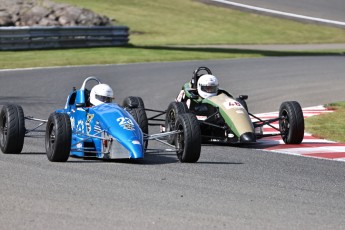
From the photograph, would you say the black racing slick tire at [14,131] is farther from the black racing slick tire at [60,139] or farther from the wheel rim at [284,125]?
the wheel rim at [284,125]

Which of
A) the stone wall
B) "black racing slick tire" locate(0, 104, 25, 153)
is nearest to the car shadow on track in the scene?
"black racing slick tire" locate(0, 104, 25, 153)

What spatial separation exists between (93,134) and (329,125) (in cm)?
616

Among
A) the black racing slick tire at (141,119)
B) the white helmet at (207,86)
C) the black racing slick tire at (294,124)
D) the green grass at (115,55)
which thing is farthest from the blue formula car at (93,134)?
the green grass at (115,55)

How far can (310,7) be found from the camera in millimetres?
50750

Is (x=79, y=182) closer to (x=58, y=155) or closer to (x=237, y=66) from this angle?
(x=58, y=155)

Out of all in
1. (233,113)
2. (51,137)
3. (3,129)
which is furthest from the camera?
Result: (233,113)

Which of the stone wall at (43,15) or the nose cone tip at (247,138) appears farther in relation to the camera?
the stone wall at (43,15)

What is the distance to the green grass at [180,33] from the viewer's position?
3328 centimetres

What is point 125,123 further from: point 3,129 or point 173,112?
point 173,112

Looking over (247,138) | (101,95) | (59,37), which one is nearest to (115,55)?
(59,37)

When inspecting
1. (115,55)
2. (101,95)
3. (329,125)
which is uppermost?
(101,95)

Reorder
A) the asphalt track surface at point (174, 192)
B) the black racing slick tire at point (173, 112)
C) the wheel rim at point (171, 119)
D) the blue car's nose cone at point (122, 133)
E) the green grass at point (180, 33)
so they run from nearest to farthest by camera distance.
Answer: the asphalt track surface at point (174, 192) → the blue car's nose cone at point (122, 133) → the black racing slick tire at point (173, 112) → the wheel rim at point (171, 119) → the green grass at point (180, 33)

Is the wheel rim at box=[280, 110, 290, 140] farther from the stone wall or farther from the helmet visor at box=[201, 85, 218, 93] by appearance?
the stone wall

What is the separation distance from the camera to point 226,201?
9414mm
